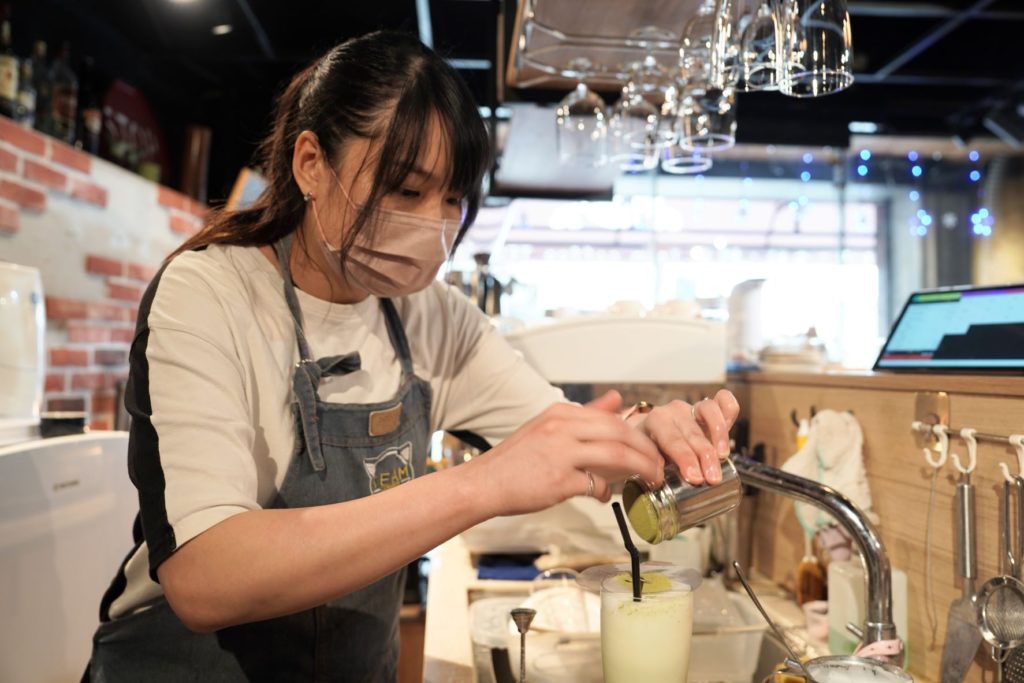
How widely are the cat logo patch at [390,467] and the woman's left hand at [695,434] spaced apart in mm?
463

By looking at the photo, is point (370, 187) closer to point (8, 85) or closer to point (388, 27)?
point (8, 85)

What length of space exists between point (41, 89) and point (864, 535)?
341 cm

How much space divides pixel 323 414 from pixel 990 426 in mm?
923

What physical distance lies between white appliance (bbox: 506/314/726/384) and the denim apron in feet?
2.54

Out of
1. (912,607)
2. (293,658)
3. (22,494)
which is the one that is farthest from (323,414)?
(912,607)

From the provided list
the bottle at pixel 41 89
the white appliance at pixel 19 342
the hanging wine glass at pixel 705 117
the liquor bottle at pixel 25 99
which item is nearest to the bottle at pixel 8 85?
the liquor bottle at pixel 25 99

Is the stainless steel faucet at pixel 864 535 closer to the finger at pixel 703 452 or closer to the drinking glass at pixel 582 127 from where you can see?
the finger at pixel 703 452

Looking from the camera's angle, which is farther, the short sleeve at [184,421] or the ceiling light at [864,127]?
the ceiling light at [864,127]

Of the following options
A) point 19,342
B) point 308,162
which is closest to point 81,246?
point 19,342

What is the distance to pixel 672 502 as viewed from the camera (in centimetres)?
90

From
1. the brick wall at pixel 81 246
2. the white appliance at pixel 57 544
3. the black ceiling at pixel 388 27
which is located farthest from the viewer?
the black ceiling at pixel 388 27

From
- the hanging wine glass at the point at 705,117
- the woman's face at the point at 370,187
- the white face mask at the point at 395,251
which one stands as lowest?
the white face mask at the point at 395,251

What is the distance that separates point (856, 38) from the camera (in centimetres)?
482

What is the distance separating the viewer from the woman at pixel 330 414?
2.84 feet
